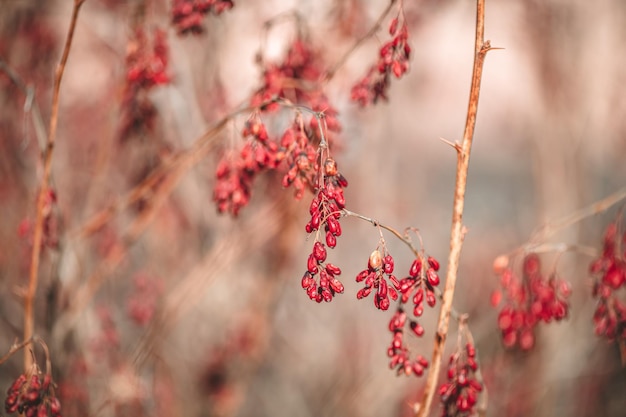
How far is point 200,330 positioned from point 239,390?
118cm

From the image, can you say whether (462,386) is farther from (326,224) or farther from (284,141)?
(284,141)

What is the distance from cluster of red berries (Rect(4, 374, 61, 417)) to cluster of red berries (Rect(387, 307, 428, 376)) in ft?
3.01

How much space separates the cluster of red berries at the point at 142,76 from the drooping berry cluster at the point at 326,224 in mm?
1100

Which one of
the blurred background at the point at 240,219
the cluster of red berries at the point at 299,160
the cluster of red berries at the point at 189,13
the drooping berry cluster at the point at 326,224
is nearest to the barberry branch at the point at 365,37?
the cluster of red berries at the point at 299,160

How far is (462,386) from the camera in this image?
146 cm

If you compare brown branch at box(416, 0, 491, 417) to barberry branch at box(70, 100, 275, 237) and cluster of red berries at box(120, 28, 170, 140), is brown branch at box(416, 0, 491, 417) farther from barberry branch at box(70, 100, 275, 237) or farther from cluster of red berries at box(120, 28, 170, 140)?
cluster of red berries at box(120, 28, 170, 140)

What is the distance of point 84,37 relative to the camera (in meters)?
4.29

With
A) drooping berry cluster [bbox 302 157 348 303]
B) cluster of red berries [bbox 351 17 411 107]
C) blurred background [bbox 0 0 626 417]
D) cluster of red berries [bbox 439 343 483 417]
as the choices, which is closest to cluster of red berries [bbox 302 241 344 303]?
drooping berry cluster [bbox 302 157 348 303]

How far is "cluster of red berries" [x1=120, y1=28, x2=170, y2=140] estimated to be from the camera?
2068mm

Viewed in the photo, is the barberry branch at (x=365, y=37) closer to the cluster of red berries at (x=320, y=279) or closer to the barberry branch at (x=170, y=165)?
the barberry branch at (x=170, y=165)

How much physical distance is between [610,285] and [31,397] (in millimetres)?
1740

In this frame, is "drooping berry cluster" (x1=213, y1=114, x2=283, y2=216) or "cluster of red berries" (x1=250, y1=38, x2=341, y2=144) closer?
"drooping berry cluster" (x1=213, y1=114, x2=283, y2=216)

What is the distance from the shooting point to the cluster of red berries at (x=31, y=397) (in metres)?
1.44

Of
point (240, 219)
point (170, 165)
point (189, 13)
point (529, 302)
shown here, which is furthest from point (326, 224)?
point (240, 219)
